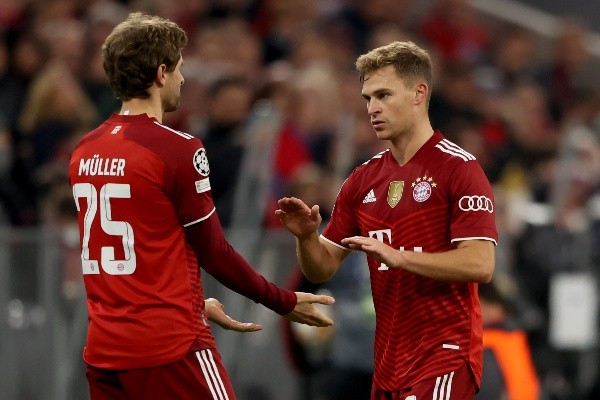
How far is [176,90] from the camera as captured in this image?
232 inches

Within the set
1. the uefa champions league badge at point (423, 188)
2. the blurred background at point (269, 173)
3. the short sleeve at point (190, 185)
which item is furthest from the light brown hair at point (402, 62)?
the blurred background at point (269, 173)

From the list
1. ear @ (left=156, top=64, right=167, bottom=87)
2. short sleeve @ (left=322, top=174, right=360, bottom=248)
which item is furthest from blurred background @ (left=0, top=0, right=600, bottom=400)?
ear @ (left=156, top=64, right=167, bottom=87)

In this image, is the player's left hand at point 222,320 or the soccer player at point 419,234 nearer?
the soccer player at point 419,234

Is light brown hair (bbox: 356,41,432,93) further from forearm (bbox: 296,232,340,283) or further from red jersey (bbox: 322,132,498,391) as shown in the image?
forearm (bbox: 296,232,340,283)

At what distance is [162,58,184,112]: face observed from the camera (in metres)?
5.84

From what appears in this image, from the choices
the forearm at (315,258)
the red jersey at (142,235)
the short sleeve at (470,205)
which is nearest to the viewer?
the red jersey at (142,235)

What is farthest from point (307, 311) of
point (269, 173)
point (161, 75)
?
point (269, 173)

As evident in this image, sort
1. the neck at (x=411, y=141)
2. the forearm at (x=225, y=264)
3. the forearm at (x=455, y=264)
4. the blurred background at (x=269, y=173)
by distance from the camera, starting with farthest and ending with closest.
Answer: the blurred background at (x=269, y=173), the neck at (x=411, y=141), the forearm at (x=455, y=264), the forearm at (x=225, y=264)

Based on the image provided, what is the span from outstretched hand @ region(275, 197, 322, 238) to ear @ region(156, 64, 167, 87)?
31.8 inches

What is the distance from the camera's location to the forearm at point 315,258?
257 inches

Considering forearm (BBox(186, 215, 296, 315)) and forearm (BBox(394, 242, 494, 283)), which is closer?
forearm (BBox(186, 215, 296, 315))

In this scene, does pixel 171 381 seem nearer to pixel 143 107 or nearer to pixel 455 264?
pixel 143 107

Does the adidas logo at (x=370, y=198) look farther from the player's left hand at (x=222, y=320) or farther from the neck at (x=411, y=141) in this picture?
the player's left hand at (x=222, y=320)

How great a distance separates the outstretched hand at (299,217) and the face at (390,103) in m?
0.45
